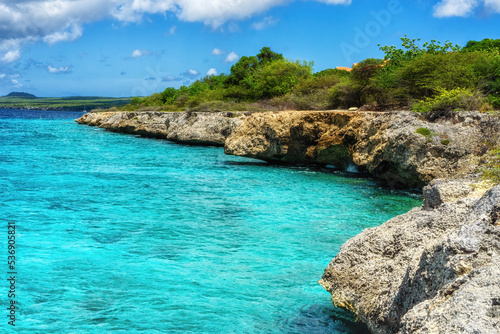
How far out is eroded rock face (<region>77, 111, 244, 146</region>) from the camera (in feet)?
94.6

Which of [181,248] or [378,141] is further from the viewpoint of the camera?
[378,141]

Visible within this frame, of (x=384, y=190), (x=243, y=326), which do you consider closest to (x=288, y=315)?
(x=243, y=326)

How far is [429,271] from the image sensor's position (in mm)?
2926

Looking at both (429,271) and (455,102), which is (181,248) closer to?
Result: (429,271)

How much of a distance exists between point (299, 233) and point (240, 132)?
34.6 feet

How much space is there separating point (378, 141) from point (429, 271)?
11.8 metres

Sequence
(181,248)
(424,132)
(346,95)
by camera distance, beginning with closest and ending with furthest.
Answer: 1. (181,248)
2. (424,132)
3. (346,95)

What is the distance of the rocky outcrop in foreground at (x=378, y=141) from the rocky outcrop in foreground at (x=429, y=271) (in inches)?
224

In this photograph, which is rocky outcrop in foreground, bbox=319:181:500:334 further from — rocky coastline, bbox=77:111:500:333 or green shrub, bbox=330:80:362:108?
green shrub, bbox=330:80:362:108

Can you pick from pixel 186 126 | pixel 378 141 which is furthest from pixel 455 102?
pixel 186 126

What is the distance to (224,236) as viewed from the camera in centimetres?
820

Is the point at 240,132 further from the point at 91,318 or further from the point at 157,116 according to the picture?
the point at 157,116

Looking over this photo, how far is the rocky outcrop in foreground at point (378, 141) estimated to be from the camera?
465 inches

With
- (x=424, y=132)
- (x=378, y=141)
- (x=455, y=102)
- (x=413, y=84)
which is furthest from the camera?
(x=413, y=84)
